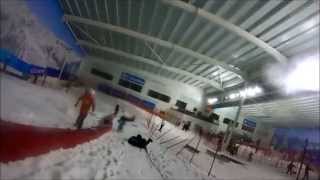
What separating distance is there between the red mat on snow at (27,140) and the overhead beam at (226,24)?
29.2ft

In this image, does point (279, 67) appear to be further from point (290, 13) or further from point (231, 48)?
point (290, 13)

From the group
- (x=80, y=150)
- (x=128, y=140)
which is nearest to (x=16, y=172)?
(x=80, y=150)

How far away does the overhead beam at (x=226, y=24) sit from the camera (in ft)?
42.9

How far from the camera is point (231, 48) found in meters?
16.8

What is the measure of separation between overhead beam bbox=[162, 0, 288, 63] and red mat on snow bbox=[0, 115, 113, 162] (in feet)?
29.2

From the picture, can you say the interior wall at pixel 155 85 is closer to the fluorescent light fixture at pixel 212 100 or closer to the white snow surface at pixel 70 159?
the fluorescent light fixture at pixel 212 100

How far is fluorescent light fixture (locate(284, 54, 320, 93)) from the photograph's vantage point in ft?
32.5

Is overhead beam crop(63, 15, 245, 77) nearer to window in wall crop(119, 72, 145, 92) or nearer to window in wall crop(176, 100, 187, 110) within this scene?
window in wall crop(119, 72, 145, 92)

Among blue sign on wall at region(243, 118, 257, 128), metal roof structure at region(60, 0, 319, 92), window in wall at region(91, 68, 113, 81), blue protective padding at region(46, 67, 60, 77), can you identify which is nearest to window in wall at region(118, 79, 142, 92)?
window in wall at region(91, 68, 113, 81)

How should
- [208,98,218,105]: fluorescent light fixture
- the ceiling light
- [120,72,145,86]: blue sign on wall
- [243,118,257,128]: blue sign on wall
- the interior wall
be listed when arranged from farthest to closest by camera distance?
[120,72,145,86]: blue sign on wall → the interior wall → [243,118,257,128]: blue sign on wall → [208,98,218,105]: fluorescent light fixture → the ceiling light

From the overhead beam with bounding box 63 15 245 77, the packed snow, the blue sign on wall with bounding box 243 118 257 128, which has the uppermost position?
the overhead beam with bounding box 63 15 245 77

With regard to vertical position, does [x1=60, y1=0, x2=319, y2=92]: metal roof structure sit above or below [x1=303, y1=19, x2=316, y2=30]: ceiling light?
above

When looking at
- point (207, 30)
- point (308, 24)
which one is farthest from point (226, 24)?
point (308, 24)

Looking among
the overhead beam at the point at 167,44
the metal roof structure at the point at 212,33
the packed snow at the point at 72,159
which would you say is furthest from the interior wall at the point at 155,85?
the packed snow at the point at 72,159
